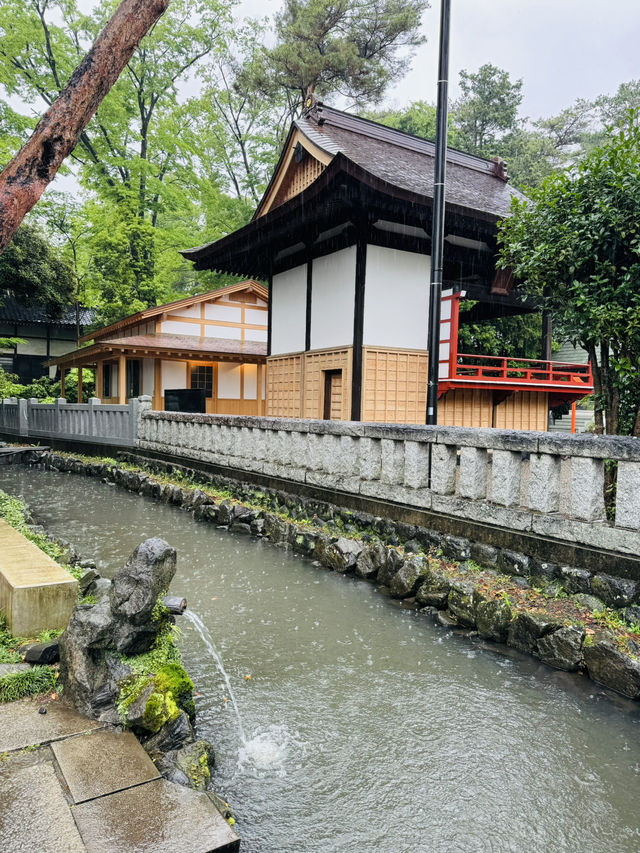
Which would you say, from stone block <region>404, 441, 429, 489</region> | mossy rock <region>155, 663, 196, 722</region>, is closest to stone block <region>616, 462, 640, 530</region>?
stone block <region>404, 441, 429, 489</region>

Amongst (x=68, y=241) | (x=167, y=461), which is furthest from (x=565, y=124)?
(x=167, y=461)

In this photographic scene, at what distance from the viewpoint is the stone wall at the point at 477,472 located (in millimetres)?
4156

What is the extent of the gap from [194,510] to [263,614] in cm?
432

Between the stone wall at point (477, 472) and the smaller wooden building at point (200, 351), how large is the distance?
11.3 meters

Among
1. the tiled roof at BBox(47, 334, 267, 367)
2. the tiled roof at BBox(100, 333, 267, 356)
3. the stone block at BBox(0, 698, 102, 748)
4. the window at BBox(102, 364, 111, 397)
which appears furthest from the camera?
the window at BBox(102, 364, 111, 397)

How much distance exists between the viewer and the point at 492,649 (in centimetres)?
423

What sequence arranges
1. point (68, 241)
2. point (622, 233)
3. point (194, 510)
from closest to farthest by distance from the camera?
point (622, 233) → point (194, 510) → point (68, 241)

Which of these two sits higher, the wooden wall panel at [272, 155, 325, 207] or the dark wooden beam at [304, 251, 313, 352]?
the wooden wall panel at [272, 155, 325, 207]

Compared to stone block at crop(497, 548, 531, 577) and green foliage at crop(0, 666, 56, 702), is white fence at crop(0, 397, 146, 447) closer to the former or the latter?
stone block at crop(497, 548, 531, 577)

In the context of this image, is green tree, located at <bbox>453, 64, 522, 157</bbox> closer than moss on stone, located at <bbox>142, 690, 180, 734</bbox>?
No

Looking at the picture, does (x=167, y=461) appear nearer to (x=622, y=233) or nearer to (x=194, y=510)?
(x=194, y=510)

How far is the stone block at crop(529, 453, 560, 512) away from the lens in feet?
15.0

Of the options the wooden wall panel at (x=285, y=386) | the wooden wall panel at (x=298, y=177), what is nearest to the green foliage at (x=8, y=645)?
the wooden wall panel at (x=285, y=386)

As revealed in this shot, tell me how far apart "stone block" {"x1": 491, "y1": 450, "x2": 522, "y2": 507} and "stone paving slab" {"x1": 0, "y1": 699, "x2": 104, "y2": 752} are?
11.8ft
